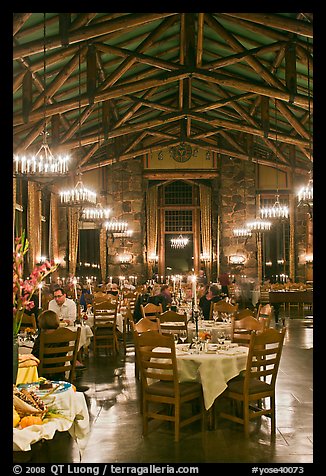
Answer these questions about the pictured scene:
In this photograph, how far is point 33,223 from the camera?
13922mm

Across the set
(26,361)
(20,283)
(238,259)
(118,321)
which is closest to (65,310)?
(118,321)

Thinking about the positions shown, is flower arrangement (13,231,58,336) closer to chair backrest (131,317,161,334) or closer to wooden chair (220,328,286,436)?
wooden chair (220,328,286,436)

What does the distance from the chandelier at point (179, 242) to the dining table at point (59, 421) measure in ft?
59.1

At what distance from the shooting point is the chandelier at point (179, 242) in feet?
71.9

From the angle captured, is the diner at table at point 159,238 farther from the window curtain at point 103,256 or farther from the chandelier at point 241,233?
the chandelier at point 241,233

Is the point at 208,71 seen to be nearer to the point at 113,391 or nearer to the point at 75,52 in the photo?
the point at 75,52

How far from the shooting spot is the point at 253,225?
1452 centimetres

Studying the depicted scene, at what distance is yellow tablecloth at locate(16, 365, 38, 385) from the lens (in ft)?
12.9

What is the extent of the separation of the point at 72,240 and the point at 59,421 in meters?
15.2

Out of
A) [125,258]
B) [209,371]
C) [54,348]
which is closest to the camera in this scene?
[209,371]

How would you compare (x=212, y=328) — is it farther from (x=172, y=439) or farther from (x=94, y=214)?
(x=94, y=214)

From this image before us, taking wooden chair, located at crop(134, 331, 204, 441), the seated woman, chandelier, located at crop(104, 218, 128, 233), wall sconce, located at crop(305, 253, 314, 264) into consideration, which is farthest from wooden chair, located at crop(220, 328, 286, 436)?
wall sconce, located at crop(305, 253, 314, 264)

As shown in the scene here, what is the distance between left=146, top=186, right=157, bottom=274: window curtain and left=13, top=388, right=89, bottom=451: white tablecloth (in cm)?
1662
